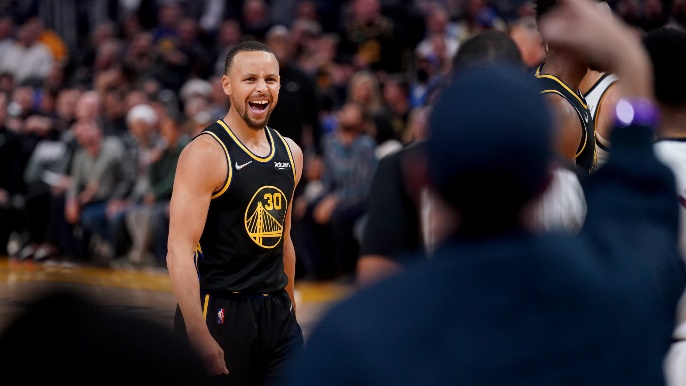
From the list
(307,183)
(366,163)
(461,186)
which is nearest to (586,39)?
(461,186)

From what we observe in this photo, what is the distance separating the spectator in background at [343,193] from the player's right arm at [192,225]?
5.26 m

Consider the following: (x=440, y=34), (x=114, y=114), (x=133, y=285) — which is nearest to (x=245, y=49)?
(x=133, y=285)

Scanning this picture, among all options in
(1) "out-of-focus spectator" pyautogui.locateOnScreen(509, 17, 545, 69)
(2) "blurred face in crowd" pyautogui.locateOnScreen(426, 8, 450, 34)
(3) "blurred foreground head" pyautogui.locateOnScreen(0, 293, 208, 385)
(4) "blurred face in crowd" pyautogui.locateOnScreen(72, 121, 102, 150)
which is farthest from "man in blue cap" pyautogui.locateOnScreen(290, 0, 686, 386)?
(4) "blurred face in crowd" pyautogui.locateOnScreen(72, 121, 102, 150)

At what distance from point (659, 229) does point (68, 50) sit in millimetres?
16302

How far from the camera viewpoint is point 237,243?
12.8 ft

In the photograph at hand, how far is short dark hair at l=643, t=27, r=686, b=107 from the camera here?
284cm

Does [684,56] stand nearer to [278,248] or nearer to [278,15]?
[278,248]

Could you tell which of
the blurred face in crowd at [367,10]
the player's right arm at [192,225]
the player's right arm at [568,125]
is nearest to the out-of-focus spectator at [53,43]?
the blurred face in crowd at [367,10]

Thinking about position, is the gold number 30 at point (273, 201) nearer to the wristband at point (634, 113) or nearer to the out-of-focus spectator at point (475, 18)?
the wristband at point (634, 113)

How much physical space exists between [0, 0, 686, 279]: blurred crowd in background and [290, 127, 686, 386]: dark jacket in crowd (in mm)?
7127

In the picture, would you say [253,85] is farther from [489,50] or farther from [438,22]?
[438,22]

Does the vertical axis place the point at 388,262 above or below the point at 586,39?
below

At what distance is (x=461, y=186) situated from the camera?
135cm

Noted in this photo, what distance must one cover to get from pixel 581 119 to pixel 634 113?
1822 millimetres
